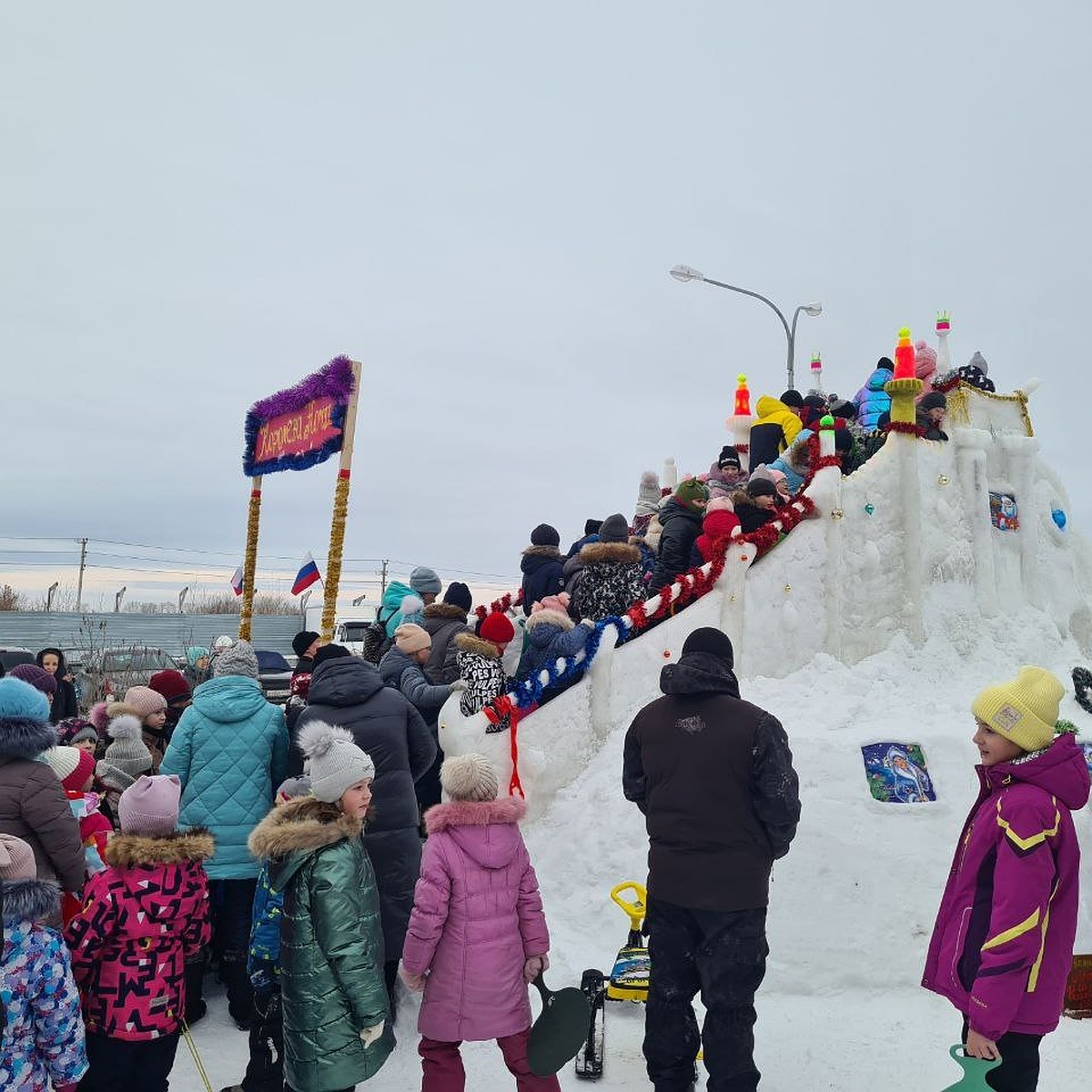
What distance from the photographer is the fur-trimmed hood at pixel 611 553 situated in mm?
8891

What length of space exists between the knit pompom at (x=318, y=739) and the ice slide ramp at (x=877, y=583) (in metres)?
3.82

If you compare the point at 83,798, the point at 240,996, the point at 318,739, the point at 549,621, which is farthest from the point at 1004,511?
the point at 83,798

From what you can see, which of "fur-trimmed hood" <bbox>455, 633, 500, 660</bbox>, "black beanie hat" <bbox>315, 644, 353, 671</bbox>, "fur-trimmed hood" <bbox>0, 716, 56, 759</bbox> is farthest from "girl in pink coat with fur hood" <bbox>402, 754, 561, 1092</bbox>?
"fur-trimmed hood" <bbox>455, 633, 500, 660</bbox>

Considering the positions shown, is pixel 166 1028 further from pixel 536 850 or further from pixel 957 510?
pixel 957 510

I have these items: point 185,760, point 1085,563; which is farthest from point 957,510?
point 185,760

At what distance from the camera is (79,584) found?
107 feet

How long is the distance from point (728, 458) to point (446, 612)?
584 cm

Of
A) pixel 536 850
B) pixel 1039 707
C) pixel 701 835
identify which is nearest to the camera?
pixel 1039 707

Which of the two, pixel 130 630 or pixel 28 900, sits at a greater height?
pixel 28 900

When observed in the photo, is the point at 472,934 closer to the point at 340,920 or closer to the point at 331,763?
the point at 340,920

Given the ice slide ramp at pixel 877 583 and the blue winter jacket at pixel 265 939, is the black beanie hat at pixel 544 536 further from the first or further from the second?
the blue winter jacket at pixel 265 939

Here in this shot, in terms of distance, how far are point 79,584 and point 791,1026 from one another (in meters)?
32.5

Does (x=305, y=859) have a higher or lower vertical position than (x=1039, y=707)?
lower

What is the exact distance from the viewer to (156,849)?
373 cm
